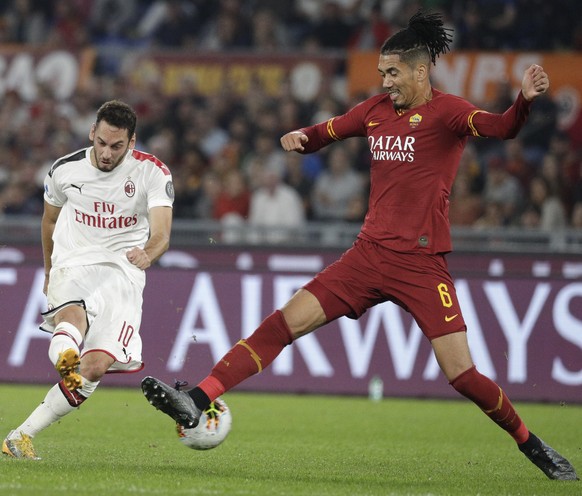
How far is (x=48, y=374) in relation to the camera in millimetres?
12742

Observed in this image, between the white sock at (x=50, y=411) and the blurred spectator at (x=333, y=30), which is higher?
the blurred spectator at (x=333, y=30)

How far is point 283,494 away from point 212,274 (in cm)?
668

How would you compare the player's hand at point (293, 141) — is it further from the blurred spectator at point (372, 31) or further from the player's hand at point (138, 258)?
the blurred spectator at point (372, 31)

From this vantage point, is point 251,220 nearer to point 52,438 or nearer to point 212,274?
point 212,274

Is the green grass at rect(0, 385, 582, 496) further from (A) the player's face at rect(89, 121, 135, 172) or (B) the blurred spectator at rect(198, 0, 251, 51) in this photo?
(B) the blurred spectator at rect(198, 0, 251, 51)

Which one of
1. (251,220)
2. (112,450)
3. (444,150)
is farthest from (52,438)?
(251,220)

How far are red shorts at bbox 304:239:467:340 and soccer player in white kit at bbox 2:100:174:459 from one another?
1037 mm

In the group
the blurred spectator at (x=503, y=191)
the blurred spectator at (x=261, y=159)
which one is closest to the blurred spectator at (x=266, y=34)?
the blurred spectator at (x=261, y=159)

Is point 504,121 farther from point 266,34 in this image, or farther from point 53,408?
point 266,34

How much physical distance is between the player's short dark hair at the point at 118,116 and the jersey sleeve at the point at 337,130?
1.06m

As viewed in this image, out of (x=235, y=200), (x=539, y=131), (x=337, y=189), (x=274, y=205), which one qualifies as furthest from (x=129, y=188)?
(x=539, y=131)

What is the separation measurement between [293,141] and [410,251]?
96 cm

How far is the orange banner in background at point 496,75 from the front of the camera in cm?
1625

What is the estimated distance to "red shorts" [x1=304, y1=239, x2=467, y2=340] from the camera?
7250 mm
